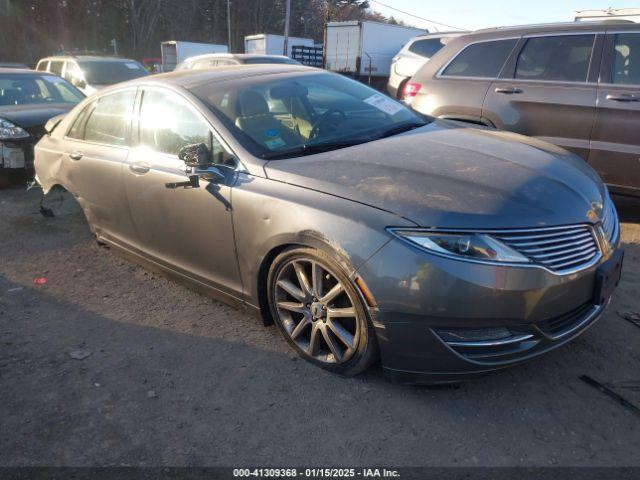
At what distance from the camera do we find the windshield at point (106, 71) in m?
11.8

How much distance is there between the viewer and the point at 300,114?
356 centimetres

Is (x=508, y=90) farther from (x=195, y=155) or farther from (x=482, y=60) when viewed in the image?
(x=195, y=155)

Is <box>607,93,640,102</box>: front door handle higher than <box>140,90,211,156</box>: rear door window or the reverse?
higher

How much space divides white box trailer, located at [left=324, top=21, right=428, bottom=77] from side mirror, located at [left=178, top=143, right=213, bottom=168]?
2061cm

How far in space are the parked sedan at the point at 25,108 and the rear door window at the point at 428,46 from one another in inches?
254

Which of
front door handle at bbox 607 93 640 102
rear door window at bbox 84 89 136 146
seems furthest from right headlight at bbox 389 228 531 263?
front door handle at bbox 607 93 640 102

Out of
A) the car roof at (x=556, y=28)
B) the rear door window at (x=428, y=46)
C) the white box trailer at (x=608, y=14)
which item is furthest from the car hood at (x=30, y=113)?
the white box trailer at (x=608, y=14)

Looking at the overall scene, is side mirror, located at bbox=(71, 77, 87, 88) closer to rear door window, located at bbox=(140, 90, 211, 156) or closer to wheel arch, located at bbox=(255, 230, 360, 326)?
rear door window, located at bbox=(140, 90, 211, 156)

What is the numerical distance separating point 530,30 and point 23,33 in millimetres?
42084

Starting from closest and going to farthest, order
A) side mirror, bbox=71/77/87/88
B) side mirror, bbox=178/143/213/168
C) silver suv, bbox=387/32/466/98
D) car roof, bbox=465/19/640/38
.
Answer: side mirror, bbox=178/143/213/168 → car roof, bbox=465/19/640/38 → silver suv, bbox=387/32/466/98 → side mirror, bbox=71/77/87/88

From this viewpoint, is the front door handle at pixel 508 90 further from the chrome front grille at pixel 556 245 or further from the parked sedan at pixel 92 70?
the parked sedan at pixel 92 70

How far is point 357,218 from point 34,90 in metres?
7.41

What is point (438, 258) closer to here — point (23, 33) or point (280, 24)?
point (23, 33)

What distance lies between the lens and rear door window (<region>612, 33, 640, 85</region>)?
467 centimetres
